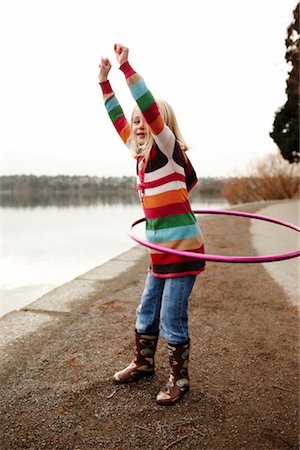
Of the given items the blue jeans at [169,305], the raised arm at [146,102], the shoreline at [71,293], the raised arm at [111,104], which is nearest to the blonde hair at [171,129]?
the raised arm at [146,102]

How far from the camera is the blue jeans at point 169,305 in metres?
2.86

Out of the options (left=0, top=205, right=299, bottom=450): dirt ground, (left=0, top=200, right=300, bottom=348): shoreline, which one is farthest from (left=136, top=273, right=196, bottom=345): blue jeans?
(left=0, top=200, right=300, bottom=348): shoreline

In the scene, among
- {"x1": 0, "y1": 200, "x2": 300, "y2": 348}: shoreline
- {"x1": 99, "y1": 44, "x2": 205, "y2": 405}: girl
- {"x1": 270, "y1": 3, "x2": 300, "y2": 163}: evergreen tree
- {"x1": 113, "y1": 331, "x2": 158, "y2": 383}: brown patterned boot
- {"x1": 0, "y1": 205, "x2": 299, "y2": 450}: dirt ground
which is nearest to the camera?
{"x1": 0, "y1": 205, "x2": 299, "y2": 450}: dirt ground

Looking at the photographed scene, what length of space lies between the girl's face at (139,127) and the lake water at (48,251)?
92 centimetres

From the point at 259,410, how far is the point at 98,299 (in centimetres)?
258

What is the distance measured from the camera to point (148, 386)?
10.1 ft

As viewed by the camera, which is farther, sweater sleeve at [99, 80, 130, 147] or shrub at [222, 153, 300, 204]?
shrub at [222, 153, 300, 204]

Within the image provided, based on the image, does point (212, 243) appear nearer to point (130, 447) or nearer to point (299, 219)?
point (299, 219)

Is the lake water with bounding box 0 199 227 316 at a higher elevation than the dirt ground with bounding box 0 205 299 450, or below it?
below

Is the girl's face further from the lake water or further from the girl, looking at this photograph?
the lake water

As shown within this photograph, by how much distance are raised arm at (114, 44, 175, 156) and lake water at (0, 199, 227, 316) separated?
111 centimetres

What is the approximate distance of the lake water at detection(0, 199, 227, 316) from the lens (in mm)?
6757

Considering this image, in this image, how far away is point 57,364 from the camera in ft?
11.2

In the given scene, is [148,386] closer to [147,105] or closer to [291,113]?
[147,105]
